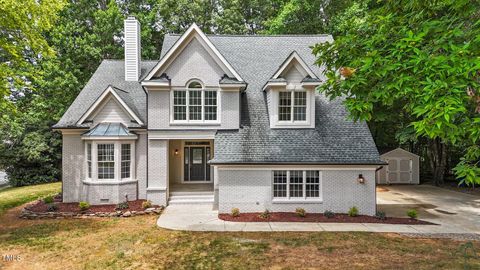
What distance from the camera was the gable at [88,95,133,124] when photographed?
1579cm

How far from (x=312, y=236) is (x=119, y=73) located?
52.3 feet

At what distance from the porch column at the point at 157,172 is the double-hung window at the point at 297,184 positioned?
594cm

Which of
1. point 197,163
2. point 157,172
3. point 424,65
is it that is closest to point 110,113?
point 157,172

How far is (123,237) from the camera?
10789 millimetres

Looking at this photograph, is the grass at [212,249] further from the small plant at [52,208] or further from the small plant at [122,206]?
the small plant at [122,206]

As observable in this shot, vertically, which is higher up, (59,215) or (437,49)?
(437,49)

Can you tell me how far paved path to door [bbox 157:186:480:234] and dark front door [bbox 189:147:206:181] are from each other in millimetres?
4217

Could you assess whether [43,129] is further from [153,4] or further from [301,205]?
[301,205]

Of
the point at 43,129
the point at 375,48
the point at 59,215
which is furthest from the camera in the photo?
the point at 43,129

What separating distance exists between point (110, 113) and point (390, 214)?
15.8m

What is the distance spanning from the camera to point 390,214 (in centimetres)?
1440

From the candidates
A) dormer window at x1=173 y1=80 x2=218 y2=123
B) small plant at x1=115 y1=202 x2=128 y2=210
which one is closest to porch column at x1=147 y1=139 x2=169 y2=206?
small plant at x1=115 y1=202 x2=128 y2=210

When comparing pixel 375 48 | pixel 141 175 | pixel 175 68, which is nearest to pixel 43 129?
pixel 141 175

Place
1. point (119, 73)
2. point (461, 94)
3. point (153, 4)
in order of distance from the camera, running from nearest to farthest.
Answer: point (461, 94) < point (119, 73) < point (153, 4)
